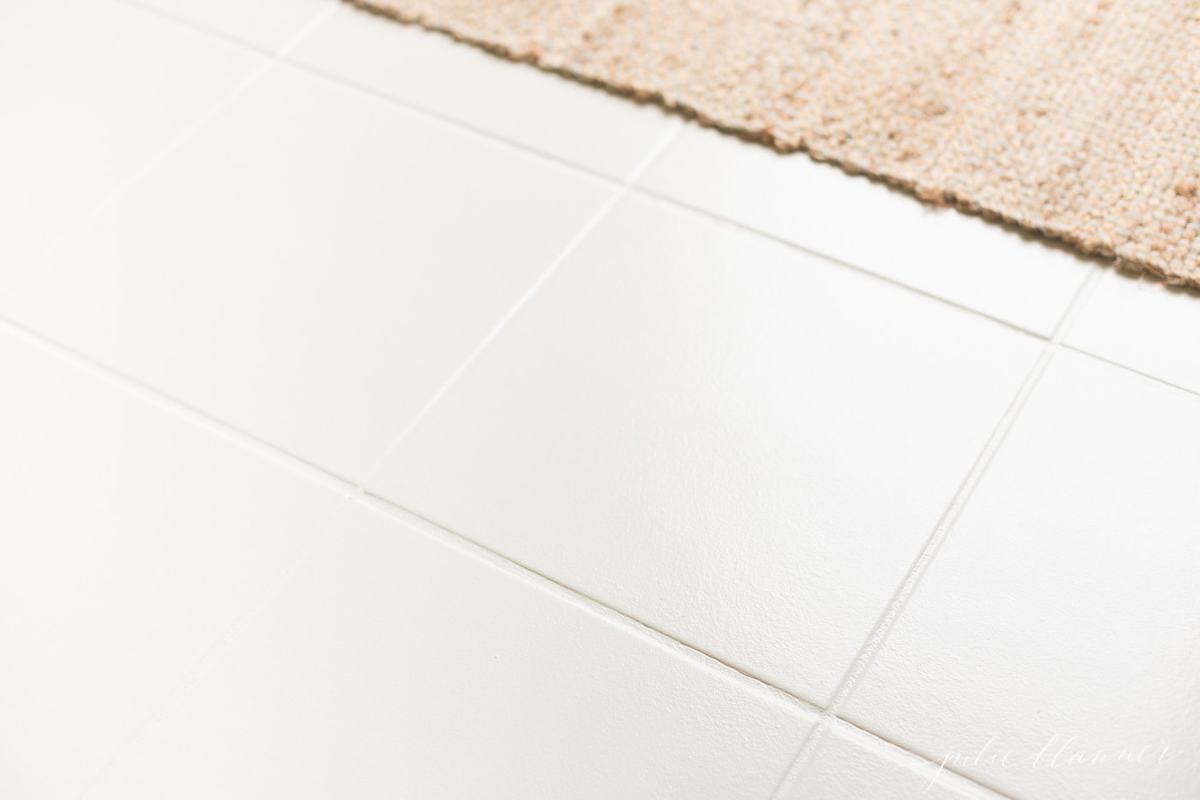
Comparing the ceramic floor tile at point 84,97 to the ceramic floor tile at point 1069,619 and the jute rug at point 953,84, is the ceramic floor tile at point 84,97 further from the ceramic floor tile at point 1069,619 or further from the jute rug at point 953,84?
the ceramic floor tile at point 1069,619

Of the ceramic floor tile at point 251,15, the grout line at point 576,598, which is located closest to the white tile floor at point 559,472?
the grout line at point 576,598

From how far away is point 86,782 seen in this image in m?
1.00

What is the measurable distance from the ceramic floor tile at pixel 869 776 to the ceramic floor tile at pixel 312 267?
0.50 meters

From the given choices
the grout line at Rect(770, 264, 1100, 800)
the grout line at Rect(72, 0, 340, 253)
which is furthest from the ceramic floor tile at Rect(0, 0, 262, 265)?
the grout line at Rect(770, 264, 1100, 800)

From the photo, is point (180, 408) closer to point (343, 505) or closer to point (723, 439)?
point (343, 505)

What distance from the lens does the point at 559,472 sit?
1.15 meters

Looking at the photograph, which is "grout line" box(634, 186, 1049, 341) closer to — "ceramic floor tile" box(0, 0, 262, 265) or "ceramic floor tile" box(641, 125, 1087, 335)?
"ceramic floor tile" box(641, 125, 1087, 335)

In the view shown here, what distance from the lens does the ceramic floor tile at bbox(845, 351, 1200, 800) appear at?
0.94m

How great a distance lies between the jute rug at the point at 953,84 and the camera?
1.28m

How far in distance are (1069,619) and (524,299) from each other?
610mm

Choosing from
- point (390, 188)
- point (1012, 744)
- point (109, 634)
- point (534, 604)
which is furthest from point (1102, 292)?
point (109, 634)

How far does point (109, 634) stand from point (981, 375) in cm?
83

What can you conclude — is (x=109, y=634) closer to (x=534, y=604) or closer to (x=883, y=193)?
(x=534, y=604)

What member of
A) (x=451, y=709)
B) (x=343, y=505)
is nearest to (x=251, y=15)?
(x=343, y=505)
